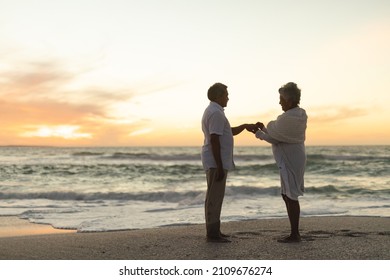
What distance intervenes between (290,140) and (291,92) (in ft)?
1.77

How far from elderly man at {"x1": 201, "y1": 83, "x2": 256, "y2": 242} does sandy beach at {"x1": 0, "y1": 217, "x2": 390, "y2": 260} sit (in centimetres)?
36

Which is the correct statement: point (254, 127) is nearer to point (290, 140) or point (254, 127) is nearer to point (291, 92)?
point (290, 140)

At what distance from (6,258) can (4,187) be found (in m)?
11.7

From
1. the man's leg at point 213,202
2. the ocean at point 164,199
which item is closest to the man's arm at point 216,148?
the man's leg at point 213,202

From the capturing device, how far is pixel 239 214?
9.01m

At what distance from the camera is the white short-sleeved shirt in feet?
17.2

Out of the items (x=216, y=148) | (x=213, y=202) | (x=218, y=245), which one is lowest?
(x=218, y=245)

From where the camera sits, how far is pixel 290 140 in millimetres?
5254

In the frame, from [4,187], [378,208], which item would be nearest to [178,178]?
[4,187]

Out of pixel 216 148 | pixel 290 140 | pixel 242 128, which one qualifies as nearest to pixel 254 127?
pixel 242 128

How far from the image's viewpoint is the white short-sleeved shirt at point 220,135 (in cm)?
523

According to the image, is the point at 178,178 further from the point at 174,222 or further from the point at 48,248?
the point at 48,248

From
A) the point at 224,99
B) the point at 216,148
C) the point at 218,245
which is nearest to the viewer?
the point at 216,148

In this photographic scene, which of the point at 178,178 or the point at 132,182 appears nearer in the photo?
the point at 132,182
